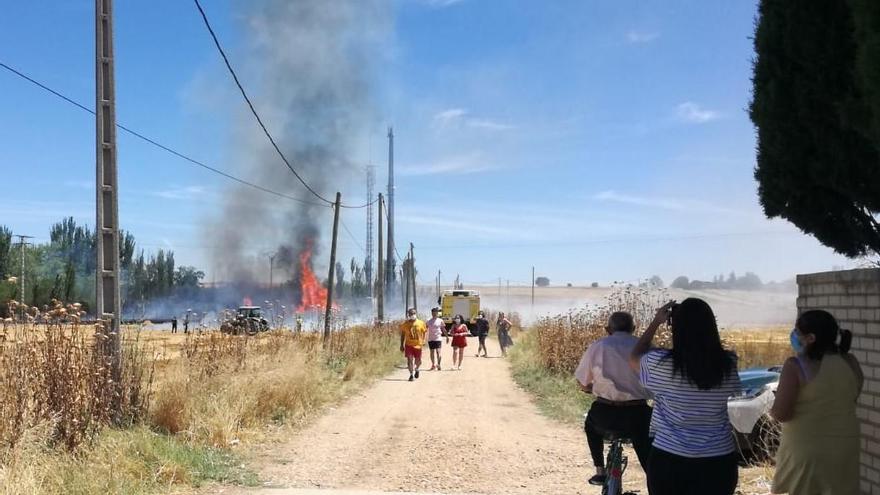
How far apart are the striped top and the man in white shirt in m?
1.33

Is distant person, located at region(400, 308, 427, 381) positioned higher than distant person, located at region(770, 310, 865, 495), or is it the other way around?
distant person, located at region(770, 310, 865, 495)

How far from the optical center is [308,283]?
75.1m

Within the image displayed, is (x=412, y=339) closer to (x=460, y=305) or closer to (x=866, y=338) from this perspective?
(x=866, y=338)

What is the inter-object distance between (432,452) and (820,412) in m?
5.76

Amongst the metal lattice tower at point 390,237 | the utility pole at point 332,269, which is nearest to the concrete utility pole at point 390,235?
the metal lattice tower at point 390,237

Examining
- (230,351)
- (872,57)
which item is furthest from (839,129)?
(230,351)

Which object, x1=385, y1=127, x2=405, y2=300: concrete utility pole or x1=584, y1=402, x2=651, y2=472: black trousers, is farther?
x1=385, y1=127, x2=405, y2=300: concrete utility pole

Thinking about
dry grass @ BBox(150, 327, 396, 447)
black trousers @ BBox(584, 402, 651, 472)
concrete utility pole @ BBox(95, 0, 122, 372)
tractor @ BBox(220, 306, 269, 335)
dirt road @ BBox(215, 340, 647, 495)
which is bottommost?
dirt road @ BBox(215, 340, 647, 495)

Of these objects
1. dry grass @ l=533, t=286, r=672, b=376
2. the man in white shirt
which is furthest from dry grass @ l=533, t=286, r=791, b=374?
the man in white shirt

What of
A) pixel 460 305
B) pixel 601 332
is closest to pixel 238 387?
pixel 601 332

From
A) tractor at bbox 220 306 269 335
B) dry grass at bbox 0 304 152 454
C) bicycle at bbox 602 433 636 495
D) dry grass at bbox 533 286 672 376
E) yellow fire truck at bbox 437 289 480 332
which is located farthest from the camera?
yellow fire truck at bbox 437 289 480 332

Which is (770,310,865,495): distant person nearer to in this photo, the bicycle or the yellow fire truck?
the bicycle

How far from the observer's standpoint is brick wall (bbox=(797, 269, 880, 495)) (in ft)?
15.3

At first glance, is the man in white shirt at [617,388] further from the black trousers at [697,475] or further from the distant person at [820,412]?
the distant person at [820,412]
